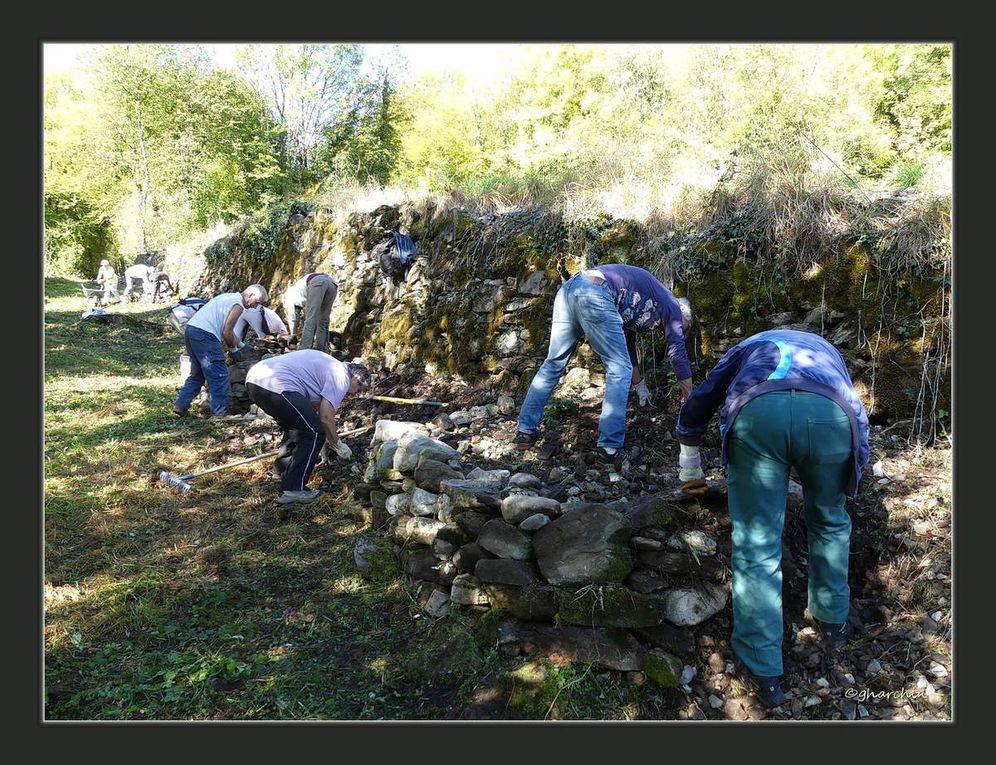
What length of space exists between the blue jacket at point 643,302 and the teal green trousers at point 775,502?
156 cm

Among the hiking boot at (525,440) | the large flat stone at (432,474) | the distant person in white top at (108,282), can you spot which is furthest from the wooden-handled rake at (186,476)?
the distant person in white top at (108,282)

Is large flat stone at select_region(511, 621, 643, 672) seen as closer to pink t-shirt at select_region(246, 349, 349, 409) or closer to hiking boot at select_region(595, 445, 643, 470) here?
hiking boot at select_region(595, 445, 643, 470)

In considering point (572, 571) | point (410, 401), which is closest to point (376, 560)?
point (572, 571)

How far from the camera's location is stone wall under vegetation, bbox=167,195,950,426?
4090 millimetres

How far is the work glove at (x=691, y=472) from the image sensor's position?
10.6 feet

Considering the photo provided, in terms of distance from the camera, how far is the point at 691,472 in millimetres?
3354

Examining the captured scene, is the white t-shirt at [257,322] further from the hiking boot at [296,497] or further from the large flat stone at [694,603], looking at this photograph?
the large flat stone at [694,603]

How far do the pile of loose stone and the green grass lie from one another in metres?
0.14

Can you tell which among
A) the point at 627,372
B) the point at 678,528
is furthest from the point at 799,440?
the point at 627,372

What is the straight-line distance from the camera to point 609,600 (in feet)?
9.98

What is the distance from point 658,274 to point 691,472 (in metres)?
2.38

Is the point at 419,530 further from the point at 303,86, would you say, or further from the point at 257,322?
the point at 303,86

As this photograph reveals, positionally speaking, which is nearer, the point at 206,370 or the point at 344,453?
the point at 344,453

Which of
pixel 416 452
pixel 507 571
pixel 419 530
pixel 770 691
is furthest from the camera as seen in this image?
pixel 416 452
